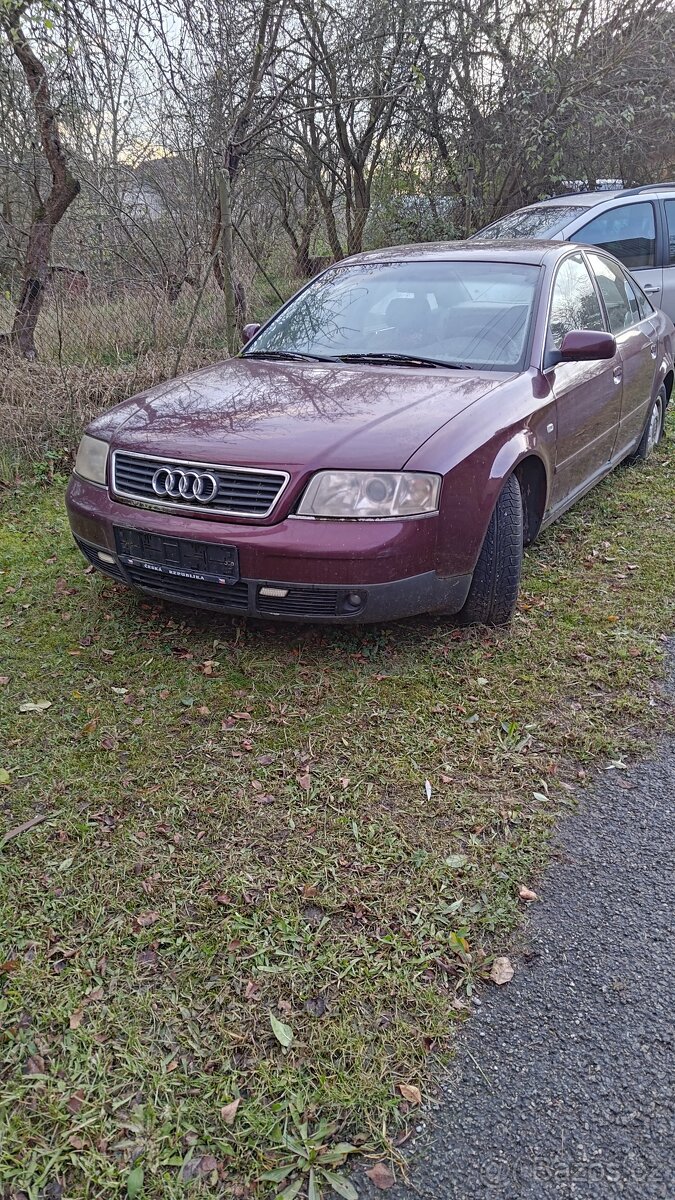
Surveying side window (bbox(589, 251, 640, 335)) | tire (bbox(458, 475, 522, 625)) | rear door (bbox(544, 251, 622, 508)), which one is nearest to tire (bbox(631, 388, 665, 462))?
side window (bbox(589, 251, 640, 335))

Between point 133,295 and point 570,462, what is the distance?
4666 millimetres

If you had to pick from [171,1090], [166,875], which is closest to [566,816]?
[166,875]

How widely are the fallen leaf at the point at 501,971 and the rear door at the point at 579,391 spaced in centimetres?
248

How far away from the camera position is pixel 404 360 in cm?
379

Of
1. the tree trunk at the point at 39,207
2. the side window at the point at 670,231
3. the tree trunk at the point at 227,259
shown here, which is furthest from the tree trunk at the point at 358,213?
the tree trunk at the point at 39,207

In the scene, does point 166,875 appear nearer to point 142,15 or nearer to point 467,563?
point 467,563

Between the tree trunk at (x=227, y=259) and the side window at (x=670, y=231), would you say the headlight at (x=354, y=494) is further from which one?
the side window at (x=670, y=231)

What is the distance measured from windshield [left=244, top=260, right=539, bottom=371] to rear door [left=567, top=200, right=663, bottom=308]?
3982mm

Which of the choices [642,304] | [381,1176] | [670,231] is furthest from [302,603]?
[670,231]

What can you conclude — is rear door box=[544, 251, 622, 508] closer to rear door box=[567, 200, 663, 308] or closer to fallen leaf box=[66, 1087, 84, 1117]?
fallen leaf box=[66, 1087, 84, 1117]

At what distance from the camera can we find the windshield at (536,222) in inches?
275

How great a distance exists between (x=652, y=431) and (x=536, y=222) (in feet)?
8.30

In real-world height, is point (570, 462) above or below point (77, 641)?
above

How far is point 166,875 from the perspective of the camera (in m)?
2.26
